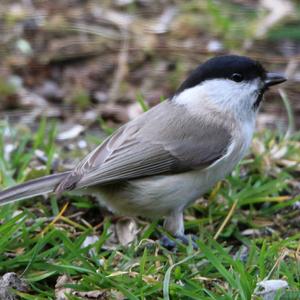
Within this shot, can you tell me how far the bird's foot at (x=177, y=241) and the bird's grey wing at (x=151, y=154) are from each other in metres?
0.38

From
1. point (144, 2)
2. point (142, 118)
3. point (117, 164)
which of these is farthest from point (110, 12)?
point (117, 164)

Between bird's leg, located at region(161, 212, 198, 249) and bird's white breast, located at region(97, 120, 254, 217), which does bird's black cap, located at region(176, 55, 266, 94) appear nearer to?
bird's white breast, located at region(97, 120, 254, 217)

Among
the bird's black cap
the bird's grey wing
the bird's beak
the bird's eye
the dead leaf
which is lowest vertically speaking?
the dead leaf

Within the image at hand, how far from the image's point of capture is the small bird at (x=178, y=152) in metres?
4.03

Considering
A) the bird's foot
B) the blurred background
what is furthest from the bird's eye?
the blurred background

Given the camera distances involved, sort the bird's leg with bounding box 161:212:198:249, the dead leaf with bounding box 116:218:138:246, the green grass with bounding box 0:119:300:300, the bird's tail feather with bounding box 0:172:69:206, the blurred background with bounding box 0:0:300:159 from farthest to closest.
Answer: the blurred background with bounding box 0:0:300:159 → the dead leaf with bounding box 116:218:138:246 → the bird's leg with bounding box 161:212:198:249 → the bird's tail feather with bounding box 0:172:69:206 → the green grass with bounding box 0:119:300:300

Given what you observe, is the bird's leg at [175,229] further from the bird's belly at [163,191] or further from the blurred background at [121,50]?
the blurred background at [121,50]

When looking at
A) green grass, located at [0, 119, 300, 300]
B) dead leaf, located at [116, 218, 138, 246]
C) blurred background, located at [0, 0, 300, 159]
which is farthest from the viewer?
blurred background, located at [0, 0, 300, 159]

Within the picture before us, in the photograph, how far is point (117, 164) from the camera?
4.04 metres

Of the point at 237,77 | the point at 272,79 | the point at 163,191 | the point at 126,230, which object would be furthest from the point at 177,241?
the point at 272,79

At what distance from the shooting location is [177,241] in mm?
4039

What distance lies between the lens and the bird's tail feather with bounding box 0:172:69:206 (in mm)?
3955

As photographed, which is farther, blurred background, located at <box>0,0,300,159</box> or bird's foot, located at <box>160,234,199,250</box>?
blurred background, located at <box>0,0,300,159</box>

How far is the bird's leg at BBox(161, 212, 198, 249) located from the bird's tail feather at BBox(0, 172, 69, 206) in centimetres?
66
